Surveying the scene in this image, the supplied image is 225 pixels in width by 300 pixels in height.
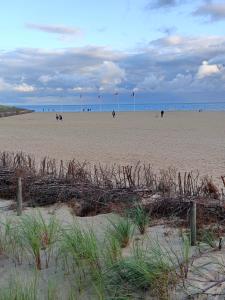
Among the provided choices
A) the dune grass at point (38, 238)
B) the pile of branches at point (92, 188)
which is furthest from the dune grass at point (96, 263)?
the pile of branches at point (92, 188)

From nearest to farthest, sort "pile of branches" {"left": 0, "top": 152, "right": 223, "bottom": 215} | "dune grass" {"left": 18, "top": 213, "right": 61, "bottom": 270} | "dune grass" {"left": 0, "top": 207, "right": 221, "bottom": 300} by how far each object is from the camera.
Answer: "dune grass" {"left": 0, "top": 207, "right": 221, "bottom": 300} < "dune grass" {"left": 18, "top": 213, "right": 61, "bottom": 270} < "pile of branches" {"left": 0, "top": 152, "right": 223, "bottom": 215}

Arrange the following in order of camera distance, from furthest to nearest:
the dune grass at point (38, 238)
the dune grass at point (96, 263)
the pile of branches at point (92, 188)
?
the pile of branches at point (92, 188)
the dune grass at point (38, 238)
the dune grass at point (96, 263)

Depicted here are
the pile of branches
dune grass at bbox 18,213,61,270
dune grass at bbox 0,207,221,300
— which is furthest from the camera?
the pile of branches

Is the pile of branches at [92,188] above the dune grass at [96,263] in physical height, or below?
above

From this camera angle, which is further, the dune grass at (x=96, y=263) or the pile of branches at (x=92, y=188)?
the pile of branches at (x=92, y=188)

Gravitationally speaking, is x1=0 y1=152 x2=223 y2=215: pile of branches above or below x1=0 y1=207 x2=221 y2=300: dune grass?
above

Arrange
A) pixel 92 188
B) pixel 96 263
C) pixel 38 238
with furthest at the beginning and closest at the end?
pixel 92 188, pixel 38 238, pixel 96 263

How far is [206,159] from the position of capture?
15727 millimetres

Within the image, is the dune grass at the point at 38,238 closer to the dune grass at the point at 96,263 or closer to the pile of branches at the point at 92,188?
the dune grass at the point at 96,263

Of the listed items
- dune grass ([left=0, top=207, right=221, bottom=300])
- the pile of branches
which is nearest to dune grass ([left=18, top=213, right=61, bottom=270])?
dune grass ([left=0, top=207, right=221, bottom=300])

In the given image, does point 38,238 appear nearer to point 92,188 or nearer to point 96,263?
point 96,263

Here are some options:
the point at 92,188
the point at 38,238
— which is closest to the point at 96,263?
the point at 38,238

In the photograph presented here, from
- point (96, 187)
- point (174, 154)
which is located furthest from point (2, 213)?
point (174, 154)

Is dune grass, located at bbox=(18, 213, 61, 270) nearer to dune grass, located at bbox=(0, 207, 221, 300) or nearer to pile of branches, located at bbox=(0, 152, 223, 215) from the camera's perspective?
dune grass, located at bbox=(0, 207, 221, 300)
